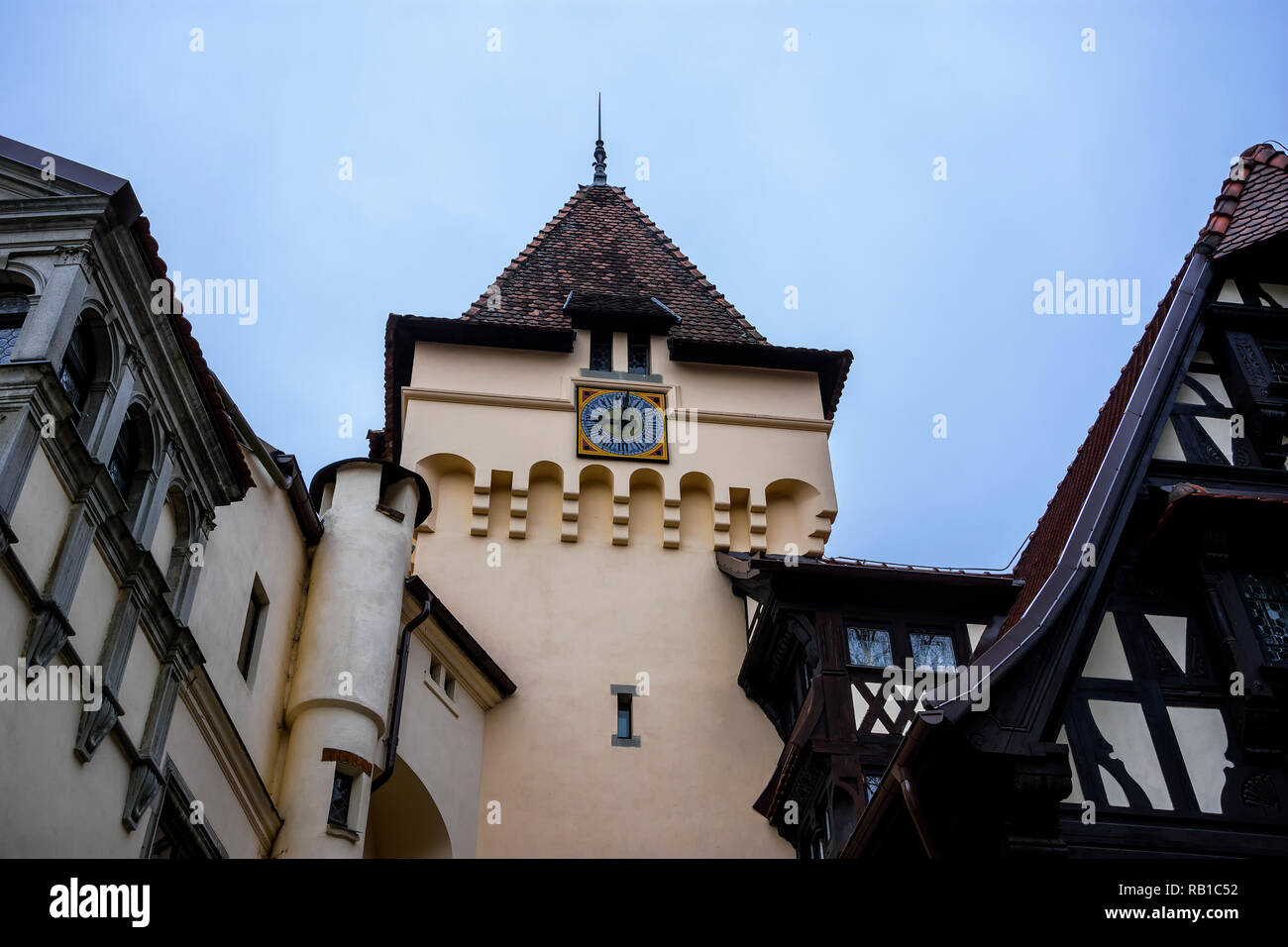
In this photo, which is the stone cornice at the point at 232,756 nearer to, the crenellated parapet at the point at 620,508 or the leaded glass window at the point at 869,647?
the leaded glass window at the point at 869,647

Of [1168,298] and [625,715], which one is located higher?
[1168,298]

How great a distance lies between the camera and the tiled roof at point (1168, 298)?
14.7 metres

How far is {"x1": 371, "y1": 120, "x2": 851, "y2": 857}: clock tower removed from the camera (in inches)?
739

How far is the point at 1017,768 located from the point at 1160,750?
1454mm

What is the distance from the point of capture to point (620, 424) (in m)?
22.8

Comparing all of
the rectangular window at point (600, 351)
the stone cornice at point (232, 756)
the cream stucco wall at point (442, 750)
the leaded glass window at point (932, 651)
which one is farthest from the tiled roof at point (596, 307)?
the stone cornice at point (232, 756)

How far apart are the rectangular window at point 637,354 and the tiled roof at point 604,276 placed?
0.57 meters

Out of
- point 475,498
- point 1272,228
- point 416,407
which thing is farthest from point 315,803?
point 1272,228

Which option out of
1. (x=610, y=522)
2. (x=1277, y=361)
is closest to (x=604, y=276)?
(x=610, y=522)

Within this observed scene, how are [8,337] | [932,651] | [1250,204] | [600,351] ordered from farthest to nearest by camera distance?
[600,351], [932,651], [1250,204], [8,337]

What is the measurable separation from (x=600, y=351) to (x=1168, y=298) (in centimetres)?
1064

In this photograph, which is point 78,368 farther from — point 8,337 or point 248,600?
point 248,600

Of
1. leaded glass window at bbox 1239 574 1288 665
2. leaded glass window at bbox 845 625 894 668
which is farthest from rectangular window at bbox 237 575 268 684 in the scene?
leaded glass window at bbox 1239 574 1288 665

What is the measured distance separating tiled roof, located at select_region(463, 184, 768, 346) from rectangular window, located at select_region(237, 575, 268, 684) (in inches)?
381
